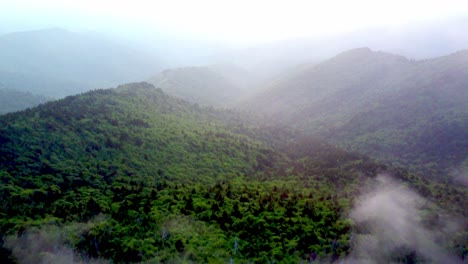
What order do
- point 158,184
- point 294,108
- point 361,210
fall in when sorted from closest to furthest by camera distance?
point 361,210, point 158,184, point 294,108

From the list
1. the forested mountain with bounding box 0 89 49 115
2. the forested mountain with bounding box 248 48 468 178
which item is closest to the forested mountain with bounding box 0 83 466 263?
the forested mountain with bounding box 248 48 468 178

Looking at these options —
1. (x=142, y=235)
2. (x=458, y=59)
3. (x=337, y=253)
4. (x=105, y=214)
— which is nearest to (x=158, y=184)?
(x=105, y=214)

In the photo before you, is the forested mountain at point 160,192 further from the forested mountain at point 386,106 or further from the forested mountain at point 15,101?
the forested mountain at point 15,101

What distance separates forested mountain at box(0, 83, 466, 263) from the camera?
2396cm

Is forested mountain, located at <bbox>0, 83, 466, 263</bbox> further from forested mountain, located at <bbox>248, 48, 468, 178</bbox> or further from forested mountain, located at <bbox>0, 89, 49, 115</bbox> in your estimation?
forested mountain, located at <bbox>0, 89, 49, 115</bbox>

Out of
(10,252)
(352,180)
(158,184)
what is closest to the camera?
(10,252)

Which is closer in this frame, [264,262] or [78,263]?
[78,263]

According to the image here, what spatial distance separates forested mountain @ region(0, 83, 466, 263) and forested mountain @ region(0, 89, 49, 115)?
86938mm

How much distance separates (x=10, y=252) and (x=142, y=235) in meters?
8.27

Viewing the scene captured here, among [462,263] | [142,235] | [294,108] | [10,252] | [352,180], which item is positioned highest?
A: [10,252]

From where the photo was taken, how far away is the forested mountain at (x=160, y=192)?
2396 cm

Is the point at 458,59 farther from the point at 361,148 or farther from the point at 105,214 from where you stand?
the point at 105,214

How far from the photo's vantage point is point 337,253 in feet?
79.3

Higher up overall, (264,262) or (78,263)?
(78,263)
